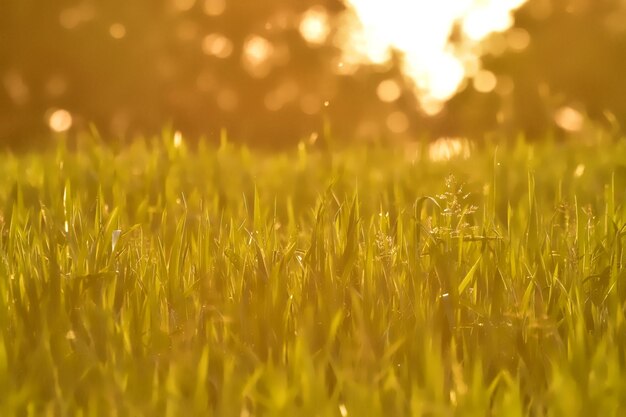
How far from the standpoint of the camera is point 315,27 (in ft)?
43.4

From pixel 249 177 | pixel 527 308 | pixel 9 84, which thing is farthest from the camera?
pixel 9 84

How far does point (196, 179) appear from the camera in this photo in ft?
11.1

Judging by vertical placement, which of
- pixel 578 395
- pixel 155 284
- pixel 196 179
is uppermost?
pixel 196 179

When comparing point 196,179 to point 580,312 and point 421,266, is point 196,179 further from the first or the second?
point 580,312

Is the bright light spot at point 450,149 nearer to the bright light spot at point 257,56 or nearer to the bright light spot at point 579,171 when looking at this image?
the bright light spot at point 579,171

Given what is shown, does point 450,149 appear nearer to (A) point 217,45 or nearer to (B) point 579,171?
(B) point 579,171

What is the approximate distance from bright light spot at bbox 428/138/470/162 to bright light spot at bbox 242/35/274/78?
9.24m

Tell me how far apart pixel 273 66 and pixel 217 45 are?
965 mm

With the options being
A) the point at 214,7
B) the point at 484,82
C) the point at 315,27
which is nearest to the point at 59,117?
the point at 214,7

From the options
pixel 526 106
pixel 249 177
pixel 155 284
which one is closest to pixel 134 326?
pixel 155 284

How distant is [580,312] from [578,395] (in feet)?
0.93

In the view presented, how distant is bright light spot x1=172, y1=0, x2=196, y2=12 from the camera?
11723 mm

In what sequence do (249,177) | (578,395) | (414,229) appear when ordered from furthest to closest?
(249,177) < (414,229) < (578,395)

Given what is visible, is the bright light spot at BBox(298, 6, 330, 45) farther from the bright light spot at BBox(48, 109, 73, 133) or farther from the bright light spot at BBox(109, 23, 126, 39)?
the bright light spot at BBox(48, 109, 73, 133)
